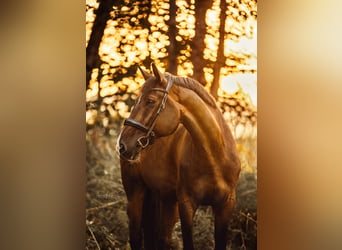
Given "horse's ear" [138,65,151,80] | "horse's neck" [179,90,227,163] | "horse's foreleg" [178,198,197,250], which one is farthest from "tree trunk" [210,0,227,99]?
"horse's foreleg" [178,198,197,250]

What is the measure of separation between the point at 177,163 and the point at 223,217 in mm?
394

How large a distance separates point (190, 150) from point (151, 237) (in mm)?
536

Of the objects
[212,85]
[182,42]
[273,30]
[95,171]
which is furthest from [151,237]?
[273,30]

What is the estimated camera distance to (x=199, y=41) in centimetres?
280

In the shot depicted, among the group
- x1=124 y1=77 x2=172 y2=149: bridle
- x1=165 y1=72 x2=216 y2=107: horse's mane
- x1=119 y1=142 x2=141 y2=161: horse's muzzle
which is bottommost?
x1=119 y1=142 x2=141 y2=161: horse's muzzle

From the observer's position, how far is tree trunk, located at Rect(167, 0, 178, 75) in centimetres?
277

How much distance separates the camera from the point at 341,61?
277cm

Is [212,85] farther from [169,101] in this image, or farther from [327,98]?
[327,98]

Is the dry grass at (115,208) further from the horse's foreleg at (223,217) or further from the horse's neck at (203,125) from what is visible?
the horse's neck at (203,125)

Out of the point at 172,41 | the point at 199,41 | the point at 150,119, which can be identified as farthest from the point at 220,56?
the point at 150,119

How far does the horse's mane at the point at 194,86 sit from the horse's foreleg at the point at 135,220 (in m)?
0.67

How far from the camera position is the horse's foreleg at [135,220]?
2727 millimetres

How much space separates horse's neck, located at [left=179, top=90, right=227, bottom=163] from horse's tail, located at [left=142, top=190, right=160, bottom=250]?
15.6 inches

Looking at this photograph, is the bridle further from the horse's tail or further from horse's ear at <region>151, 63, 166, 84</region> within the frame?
the horse's tail
